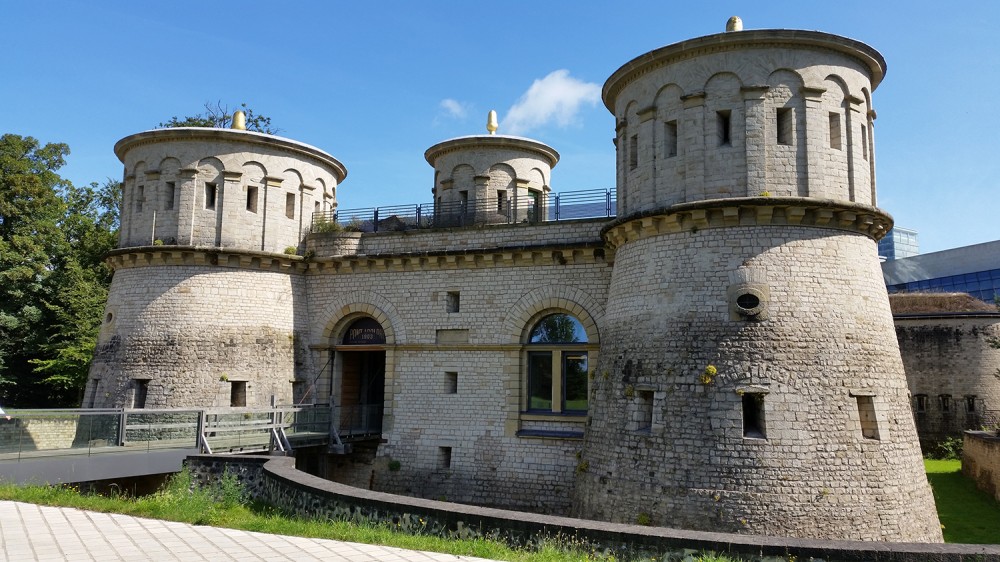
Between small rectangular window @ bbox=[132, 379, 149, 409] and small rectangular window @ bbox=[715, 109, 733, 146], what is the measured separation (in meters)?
16.0

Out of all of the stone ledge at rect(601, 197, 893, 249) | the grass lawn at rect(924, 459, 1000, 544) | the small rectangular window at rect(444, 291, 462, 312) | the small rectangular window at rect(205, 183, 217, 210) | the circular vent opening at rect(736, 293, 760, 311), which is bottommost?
the grass lawn at rect(924, 459, 1000, 544)

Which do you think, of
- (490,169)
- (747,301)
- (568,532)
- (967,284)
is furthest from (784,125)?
(967,284)

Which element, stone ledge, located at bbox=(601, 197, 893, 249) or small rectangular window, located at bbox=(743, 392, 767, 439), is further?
stone ledge, located at bbox=(601, 197, 893, 249)

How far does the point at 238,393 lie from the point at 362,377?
4.11 metres

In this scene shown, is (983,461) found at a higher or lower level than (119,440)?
lower

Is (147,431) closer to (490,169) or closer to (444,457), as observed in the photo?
(444,457)

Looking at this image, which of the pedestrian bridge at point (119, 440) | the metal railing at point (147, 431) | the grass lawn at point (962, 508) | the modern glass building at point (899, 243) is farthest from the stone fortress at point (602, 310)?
the modern glass building at point (899, 243)

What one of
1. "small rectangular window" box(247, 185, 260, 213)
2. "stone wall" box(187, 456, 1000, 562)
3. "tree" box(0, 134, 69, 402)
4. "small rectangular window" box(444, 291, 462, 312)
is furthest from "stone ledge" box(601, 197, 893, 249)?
"tree" box(0, 134, 69, 402)

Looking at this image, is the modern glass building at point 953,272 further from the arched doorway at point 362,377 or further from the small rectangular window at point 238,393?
the small rectangular window at point 238,393

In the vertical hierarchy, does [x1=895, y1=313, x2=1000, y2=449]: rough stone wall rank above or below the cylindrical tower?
below

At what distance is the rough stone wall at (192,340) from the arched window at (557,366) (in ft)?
23.6

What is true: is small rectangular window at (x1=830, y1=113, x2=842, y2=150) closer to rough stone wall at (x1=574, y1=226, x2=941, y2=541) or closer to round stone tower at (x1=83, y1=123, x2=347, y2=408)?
rough stone wall at (x1=574, y1=226, x2=941, y2=541)

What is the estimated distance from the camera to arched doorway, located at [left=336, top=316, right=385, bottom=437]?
21.2 meters

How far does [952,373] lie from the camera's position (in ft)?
90.0
